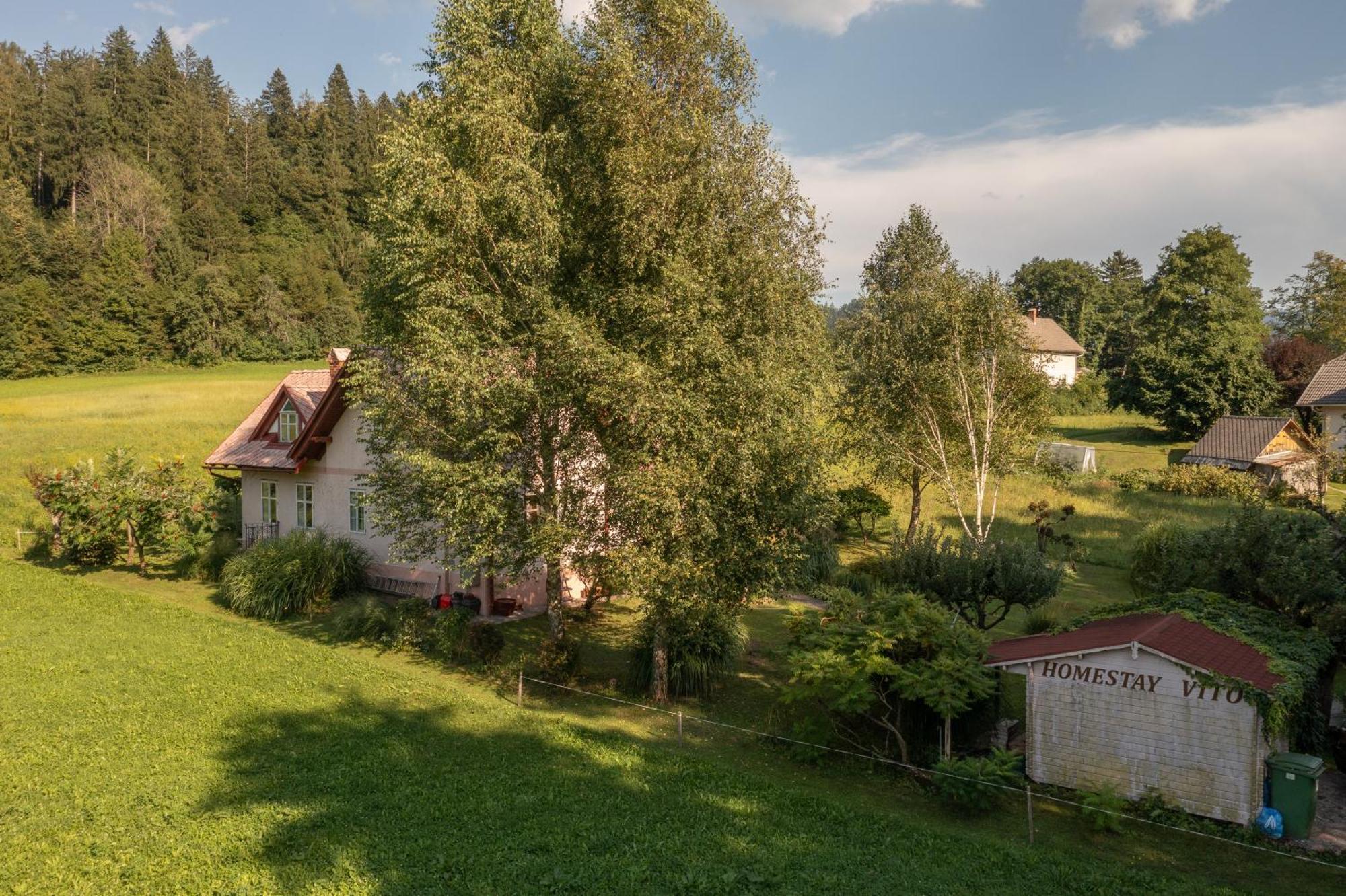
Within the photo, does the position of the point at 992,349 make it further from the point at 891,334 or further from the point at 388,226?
the point at 388,226

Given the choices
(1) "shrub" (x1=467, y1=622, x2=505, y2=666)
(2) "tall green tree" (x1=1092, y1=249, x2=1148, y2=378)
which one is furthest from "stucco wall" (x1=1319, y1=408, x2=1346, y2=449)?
(1) "shrub" (x1=467, y1=622, x2=505, y2=666)

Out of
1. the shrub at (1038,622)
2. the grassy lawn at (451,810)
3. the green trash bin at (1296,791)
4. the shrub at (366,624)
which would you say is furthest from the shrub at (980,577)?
the shrub at (366,624)

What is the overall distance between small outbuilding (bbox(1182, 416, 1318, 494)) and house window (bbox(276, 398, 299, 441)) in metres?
41.9

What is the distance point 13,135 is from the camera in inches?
3442

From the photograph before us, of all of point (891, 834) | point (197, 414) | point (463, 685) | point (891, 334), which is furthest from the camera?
point (197, 414)

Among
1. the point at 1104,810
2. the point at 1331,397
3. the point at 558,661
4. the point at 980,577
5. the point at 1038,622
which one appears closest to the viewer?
the point at 1104,810

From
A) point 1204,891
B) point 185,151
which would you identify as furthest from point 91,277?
point 1204,891

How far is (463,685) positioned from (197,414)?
42572 millimetres

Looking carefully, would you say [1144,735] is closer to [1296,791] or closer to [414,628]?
[1296,791]

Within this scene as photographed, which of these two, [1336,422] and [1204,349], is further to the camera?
[1204,349]

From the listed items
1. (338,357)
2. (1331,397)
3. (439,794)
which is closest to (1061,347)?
(1331,397)

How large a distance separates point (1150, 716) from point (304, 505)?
80.5ft

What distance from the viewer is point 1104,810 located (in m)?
11.3

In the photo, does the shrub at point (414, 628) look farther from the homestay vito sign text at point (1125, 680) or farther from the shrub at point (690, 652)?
the homestay vito sign text at point (1125, 680)
